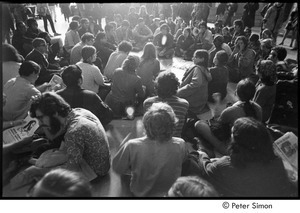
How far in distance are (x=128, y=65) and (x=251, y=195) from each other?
7.98ft

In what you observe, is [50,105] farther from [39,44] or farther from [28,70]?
[39,44]

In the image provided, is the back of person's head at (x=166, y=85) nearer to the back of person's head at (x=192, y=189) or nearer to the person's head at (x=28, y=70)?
the person's head at (x=28, y=70)

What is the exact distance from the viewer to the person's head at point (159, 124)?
78.1 inches

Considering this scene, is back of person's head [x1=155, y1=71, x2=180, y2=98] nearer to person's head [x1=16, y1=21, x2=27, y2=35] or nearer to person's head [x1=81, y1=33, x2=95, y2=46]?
person's head [x1=81, y1=33, x2=95, y2=46]

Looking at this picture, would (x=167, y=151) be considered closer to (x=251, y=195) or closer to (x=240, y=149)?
(x=240, y=149)

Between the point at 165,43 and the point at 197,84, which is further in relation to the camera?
the point at 165,43

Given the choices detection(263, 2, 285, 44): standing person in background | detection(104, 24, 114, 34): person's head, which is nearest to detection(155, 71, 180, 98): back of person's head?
detection(104, 24, 114, 34): person's head

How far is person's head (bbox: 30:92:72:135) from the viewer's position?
2.08m

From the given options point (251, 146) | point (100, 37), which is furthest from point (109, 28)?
point (251, 146)

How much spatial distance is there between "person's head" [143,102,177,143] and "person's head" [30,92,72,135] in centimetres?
67

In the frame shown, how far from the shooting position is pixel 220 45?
5188 mm

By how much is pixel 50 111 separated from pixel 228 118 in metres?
1.70

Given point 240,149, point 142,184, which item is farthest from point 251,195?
point 142,184

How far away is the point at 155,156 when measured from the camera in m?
1.99
